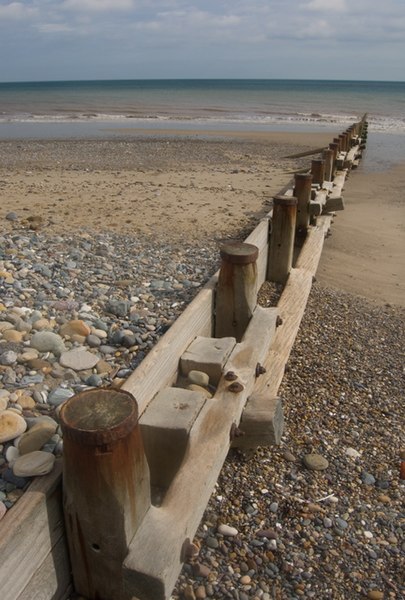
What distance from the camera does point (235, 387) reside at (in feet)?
8.98

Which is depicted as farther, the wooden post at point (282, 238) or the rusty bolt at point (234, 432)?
the wooden post at point (282, 238)

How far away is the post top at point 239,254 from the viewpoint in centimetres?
357

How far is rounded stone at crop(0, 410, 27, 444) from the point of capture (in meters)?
2.28

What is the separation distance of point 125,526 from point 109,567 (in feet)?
0.78

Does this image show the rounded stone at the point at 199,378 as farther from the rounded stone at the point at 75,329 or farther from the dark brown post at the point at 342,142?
the dark brown post at the point at 342,142

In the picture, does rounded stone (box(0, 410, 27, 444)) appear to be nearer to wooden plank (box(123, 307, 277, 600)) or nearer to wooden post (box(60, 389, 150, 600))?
wooden post (box(60, 389, 150, 600))

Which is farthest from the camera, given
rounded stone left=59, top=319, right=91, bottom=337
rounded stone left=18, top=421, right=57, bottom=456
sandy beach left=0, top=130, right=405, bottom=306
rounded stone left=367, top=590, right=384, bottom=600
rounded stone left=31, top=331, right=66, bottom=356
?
sandy beach left=0, top=130, right=405, bottom=306

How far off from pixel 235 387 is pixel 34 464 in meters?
1.13

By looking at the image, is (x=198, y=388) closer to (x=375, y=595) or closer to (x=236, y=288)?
(x=236, y=288)

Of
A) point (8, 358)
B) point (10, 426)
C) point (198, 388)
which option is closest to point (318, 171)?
point (198, 388)

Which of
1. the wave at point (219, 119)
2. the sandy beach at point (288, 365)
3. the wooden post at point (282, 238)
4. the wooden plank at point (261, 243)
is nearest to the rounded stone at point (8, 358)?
the sandy beach at point (288, 365)

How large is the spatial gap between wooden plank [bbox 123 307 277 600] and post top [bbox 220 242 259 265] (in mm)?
817

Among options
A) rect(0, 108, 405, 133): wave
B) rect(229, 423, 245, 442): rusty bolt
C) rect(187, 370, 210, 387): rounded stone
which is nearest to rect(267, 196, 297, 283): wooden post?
rect(187, 370, 210, 387): rounded stone

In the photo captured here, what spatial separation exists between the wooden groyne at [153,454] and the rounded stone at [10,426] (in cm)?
48
